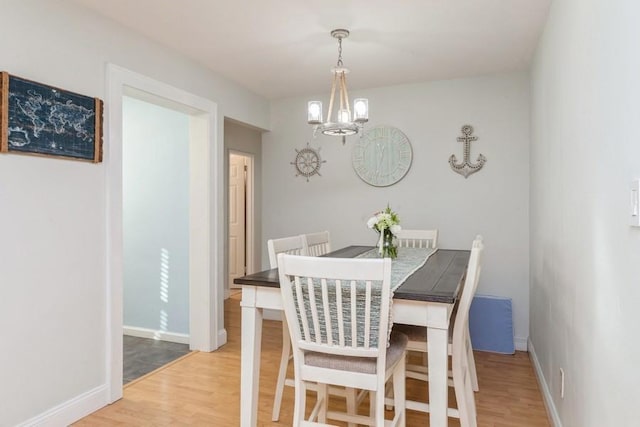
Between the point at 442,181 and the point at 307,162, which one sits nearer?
the point at 442,181

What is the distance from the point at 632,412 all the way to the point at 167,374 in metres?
2.83

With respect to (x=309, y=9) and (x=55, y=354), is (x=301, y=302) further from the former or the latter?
(x=309, y=9)

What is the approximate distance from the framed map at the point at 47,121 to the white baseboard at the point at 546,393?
302cm

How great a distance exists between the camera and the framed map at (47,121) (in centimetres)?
197

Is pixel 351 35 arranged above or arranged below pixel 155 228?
above

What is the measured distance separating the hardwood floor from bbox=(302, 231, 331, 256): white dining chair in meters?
0.96

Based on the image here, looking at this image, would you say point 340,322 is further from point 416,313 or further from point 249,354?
point 249,354

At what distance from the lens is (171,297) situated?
3.74 m

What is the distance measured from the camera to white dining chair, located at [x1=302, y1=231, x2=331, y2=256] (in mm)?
2782

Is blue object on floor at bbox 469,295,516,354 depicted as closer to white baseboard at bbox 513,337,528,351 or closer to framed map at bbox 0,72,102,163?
white baseboard at bbox 513,337,528,351

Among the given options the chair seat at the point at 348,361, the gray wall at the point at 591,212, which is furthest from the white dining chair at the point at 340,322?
the gray wall at the point at 591,212

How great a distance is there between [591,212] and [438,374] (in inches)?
35.0

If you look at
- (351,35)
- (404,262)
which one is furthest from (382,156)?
(404,262)

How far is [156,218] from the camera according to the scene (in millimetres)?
3791
